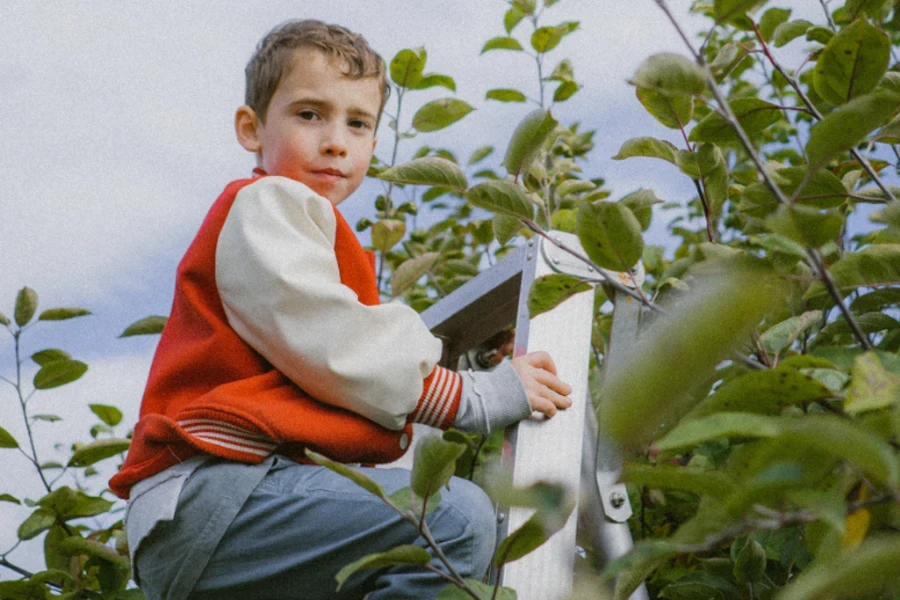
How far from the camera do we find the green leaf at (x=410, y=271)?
2.20 metres

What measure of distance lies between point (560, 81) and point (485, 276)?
97 cm

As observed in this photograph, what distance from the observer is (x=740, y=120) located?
136 centimetres

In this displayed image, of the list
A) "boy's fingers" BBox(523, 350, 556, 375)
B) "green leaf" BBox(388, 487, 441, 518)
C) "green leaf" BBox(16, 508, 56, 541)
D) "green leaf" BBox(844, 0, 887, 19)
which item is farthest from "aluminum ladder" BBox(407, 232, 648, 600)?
"green leaf" BBox(16, 508, 56, 541)

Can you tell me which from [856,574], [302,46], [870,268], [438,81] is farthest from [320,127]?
[856,574]

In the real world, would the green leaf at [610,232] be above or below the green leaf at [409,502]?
above

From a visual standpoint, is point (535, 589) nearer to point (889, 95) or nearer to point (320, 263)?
point (320, 263)

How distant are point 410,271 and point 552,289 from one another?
1.04 meters

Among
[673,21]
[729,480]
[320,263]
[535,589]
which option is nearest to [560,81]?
[320,263]

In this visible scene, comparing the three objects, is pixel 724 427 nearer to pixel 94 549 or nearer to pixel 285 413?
pixel 285 413

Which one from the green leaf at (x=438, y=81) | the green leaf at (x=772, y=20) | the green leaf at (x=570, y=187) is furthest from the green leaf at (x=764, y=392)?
the green leaf at (x=438, y=81)

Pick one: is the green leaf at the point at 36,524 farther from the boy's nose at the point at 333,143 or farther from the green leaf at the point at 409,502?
the green leaf at the point at 409,502

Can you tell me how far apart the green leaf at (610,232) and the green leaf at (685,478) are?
30 cm

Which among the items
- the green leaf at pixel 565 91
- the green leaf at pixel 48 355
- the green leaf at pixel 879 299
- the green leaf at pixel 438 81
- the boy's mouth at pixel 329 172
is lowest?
the green leaf at pixel 48 355

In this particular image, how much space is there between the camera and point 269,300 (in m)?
1.60
